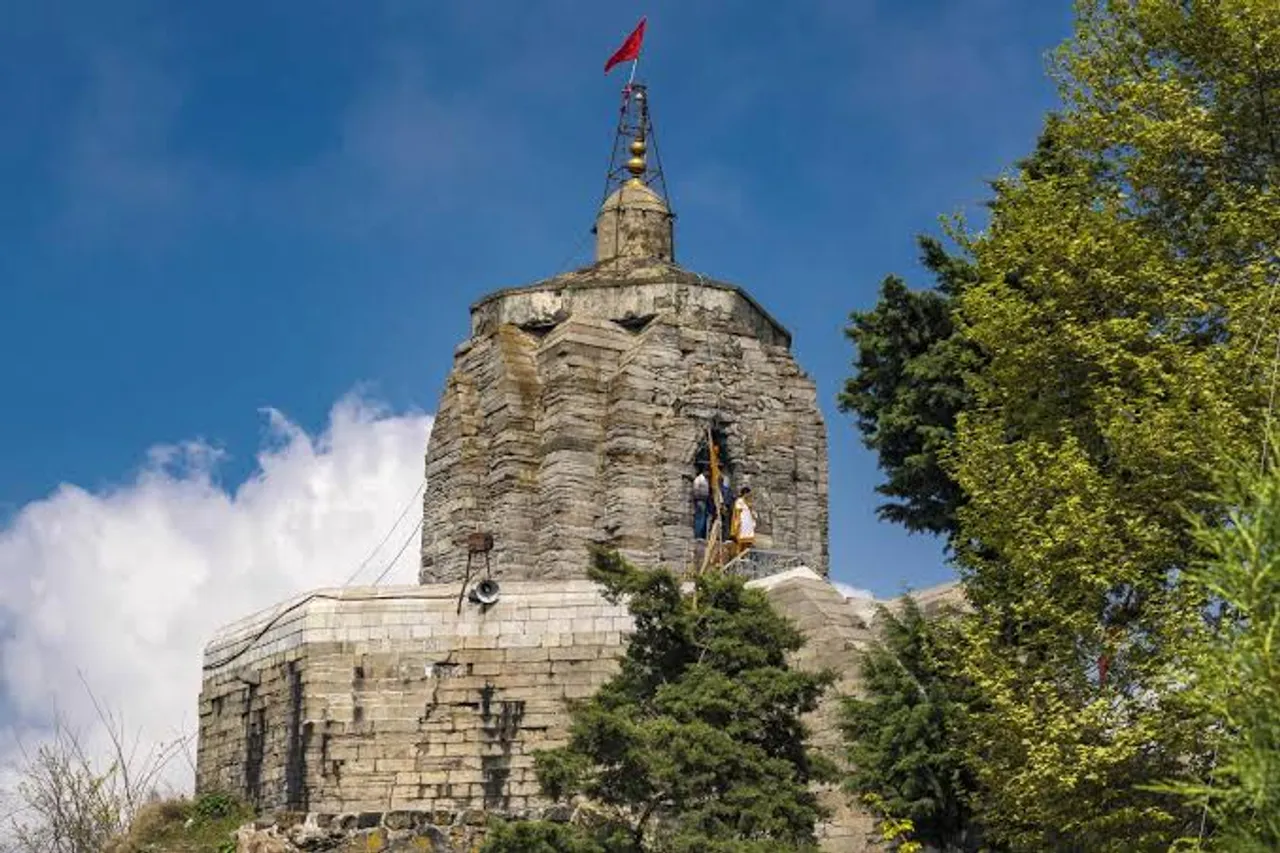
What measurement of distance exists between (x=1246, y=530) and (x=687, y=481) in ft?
50.0

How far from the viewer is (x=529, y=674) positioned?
75.3ft

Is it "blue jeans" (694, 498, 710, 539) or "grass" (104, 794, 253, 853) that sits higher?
"blue jeans" (694, 498, 710, 539)

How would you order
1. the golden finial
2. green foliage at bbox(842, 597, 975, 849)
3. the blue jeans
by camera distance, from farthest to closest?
the golden finial → the blue jeans → green foliage at bbox(842, 597, 975, 849)

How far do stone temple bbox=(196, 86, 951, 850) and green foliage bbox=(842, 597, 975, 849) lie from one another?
115 cm

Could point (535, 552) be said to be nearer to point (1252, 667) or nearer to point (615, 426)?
point (615, 426)

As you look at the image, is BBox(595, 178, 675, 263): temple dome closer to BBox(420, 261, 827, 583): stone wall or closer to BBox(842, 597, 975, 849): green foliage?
BBox(420, 261, 827, 583): stone wall

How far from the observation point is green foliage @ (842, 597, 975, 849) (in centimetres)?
1831

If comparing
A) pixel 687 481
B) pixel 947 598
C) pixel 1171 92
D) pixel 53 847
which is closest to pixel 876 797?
pixel 947 598

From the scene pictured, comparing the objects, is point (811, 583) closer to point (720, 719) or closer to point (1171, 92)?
point (720, 719)

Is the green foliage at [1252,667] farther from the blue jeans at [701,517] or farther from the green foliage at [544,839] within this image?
the blue jeans at [701,517]

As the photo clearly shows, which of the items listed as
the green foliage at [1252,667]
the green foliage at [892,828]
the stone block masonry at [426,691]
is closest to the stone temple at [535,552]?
the stone block masonry at [426,691]

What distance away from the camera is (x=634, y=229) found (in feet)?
97.8

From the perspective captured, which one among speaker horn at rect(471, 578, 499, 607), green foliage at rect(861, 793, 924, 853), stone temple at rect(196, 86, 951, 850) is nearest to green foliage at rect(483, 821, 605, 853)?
green foliage at rect(861, 793, 924, 853)

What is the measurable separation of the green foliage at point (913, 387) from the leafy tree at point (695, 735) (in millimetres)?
4505
